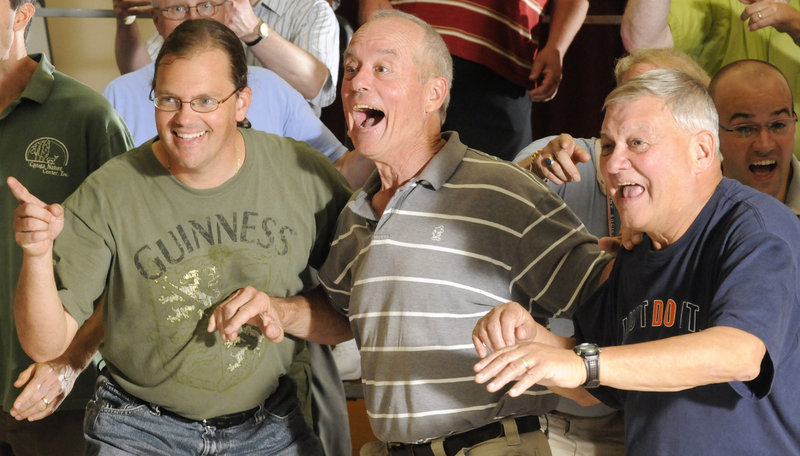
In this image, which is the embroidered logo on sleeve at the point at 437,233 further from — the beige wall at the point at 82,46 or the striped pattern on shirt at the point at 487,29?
the beige wall at the point at 82,46

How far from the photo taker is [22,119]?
2688 millimetres

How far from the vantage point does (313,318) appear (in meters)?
2.43

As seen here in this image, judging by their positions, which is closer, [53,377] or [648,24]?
[53,377]

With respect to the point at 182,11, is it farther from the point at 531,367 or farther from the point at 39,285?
the point at 531,367

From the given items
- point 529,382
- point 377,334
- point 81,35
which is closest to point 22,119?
point 377,334

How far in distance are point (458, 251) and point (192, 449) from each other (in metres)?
0.78

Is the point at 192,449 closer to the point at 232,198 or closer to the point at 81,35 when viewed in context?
the point at 232,198

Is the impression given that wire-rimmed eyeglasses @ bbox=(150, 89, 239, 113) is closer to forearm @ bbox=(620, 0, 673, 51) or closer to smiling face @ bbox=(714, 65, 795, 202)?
smiling face @ bbox=(714, 65, 795, 202)

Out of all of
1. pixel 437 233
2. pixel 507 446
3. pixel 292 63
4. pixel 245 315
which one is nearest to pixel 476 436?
pixel 507 446

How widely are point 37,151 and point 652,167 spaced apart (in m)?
1.67

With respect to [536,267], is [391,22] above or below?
above

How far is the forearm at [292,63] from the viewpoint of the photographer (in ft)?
10.4

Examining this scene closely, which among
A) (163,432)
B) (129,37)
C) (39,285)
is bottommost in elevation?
(163,432)

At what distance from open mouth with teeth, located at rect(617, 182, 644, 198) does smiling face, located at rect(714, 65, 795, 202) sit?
37.2 inches
